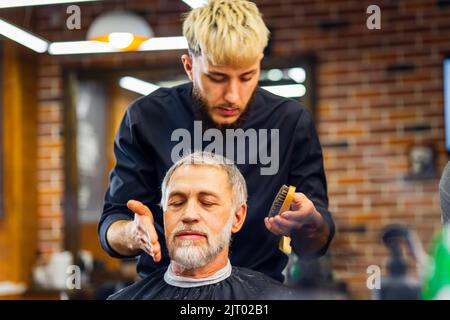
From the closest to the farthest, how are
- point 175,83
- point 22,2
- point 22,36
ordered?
point 175,83, point 22,2, point 22,36

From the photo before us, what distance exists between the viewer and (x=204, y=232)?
61.6 inches

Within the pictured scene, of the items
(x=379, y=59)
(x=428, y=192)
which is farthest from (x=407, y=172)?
(x=379, y=59)

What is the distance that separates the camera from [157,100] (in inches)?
65.2

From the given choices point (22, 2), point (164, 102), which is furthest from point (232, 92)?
point (22, 2)

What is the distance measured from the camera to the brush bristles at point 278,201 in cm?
151

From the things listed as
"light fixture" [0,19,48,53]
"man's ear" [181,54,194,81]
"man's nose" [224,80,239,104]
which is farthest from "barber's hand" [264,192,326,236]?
"light fixture" [0,19,48,53]

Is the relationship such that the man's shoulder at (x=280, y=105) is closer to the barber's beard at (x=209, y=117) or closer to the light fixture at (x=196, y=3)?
the barber's beard at (x=209, y=117)

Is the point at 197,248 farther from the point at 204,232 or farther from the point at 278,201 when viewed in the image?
the point at 278,201

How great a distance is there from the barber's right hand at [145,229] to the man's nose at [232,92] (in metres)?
0.28

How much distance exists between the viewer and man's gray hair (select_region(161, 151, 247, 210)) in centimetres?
159

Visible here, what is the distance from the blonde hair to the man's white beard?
1.03 feet

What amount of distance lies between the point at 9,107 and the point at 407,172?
2111 mm

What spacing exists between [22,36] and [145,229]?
0.97 metres

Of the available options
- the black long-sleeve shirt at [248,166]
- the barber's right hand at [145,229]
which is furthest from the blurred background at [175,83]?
the barber's right hand at [145,229]
